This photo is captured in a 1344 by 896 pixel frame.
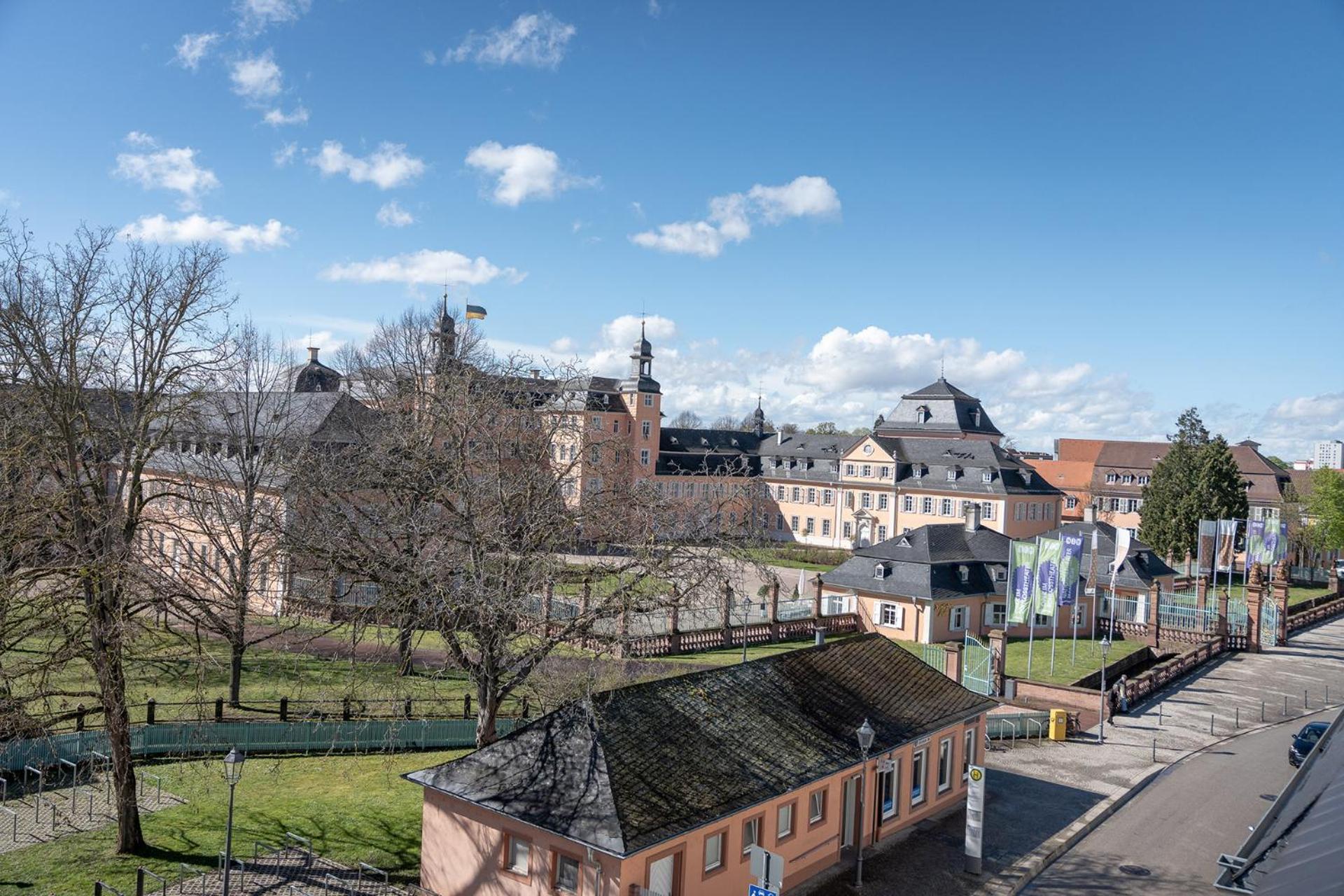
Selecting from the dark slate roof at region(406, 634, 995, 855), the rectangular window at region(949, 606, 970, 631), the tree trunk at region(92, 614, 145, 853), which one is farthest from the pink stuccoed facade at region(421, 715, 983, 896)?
the rectangular window at region(949, 606, 970, 631)

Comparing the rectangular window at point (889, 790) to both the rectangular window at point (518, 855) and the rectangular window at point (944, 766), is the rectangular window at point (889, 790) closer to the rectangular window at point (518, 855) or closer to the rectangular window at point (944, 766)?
the rectangular window at point (944, 766)

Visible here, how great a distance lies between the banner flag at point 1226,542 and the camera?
4494cm

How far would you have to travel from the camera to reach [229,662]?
28.3 m

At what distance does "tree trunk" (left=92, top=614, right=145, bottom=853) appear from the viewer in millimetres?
13461

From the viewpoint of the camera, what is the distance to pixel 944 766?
61.6ft

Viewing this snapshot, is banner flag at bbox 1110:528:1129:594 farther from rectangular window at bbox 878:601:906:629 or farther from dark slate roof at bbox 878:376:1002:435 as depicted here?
dark slate roof at bbox 878:376:1002:435

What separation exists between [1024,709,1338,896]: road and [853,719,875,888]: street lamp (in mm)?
3037

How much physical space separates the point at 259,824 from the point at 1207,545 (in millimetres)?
57530

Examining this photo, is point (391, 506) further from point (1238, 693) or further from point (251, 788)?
point (1238, 693)

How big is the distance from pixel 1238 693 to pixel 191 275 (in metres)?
34.6

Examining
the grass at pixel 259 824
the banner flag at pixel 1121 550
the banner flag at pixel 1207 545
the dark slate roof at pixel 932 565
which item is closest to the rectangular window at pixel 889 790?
the grass at pixel 259 824

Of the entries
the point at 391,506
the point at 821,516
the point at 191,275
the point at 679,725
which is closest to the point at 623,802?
the point at 679,725

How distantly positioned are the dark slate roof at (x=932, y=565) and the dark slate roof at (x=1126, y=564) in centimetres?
371

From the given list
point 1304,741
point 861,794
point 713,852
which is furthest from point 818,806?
point 1304,741
